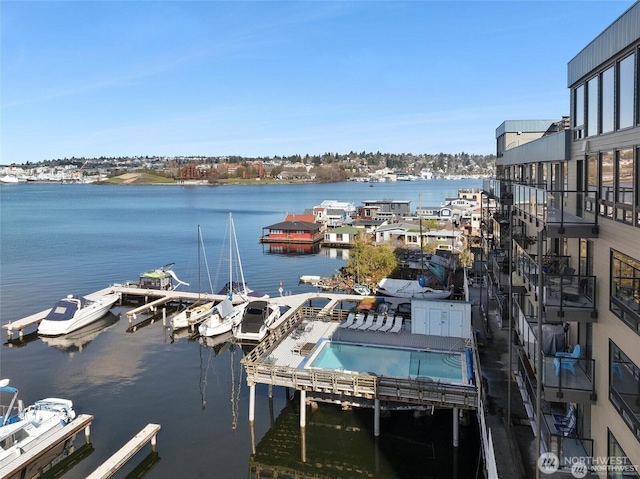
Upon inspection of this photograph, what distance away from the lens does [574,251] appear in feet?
41.0

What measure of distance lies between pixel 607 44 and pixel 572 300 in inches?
206

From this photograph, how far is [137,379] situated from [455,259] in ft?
99.1

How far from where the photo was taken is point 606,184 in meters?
10.2

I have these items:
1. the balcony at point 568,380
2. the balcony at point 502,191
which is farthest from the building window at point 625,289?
the balcony at point 502,191

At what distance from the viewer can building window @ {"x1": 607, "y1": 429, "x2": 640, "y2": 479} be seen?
8.66m

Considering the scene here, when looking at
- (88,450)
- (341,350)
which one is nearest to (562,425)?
(341,350)

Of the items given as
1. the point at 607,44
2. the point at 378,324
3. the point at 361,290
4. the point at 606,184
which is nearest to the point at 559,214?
the point at 606,184

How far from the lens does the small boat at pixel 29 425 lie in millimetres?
15773

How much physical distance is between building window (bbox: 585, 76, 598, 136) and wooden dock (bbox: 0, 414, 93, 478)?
18054 mm

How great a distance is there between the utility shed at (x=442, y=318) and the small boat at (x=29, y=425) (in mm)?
14836

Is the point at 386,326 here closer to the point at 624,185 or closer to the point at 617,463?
the point at 617,463

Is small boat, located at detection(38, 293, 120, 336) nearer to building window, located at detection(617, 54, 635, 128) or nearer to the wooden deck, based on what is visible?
the wooden deck

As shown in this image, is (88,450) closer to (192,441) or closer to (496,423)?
(192,441)

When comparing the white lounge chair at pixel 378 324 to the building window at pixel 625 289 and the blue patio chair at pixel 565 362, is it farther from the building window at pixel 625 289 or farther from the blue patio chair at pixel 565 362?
the building window at pixel 625 289
